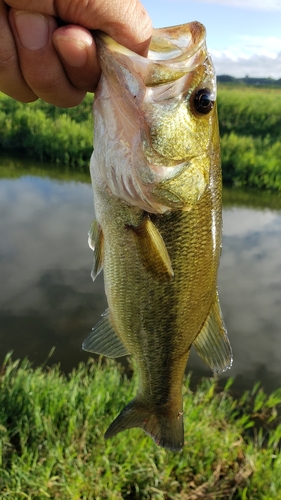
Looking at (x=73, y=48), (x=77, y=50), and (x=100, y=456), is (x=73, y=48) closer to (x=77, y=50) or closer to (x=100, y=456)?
(x=77, y=50)

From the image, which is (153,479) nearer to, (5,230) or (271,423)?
(271,423)

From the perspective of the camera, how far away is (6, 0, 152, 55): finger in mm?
1409

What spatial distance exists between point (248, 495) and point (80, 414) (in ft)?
4.33

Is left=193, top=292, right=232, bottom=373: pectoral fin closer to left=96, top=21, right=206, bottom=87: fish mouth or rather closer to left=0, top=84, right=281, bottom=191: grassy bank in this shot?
left=96, top=21, right=206, bottom=87: fish mouth

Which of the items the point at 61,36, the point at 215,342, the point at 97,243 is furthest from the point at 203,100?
the point at 215,342

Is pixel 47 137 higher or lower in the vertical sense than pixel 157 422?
higher

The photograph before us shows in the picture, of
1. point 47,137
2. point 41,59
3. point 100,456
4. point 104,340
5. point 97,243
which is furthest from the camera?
point 47,137

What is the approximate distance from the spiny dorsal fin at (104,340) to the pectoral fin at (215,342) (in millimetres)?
345

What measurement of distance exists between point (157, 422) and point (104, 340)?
0.46 m

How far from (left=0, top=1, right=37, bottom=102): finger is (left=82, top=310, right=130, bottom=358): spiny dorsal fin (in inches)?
37.0

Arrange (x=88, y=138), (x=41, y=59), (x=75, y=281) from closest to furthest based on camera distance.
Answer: (x=41, y=59)
(x=75, y=281)
(x=88, y=138)

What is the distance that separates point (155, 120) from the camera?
1.50 meters

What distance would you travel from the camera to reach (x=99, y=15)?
1427mm

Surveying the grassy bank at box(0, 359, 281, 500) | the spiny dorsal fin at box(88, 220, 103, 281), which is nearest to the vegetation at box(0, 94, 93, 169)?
the grassy bank at box(0, 359, 281, 500)
